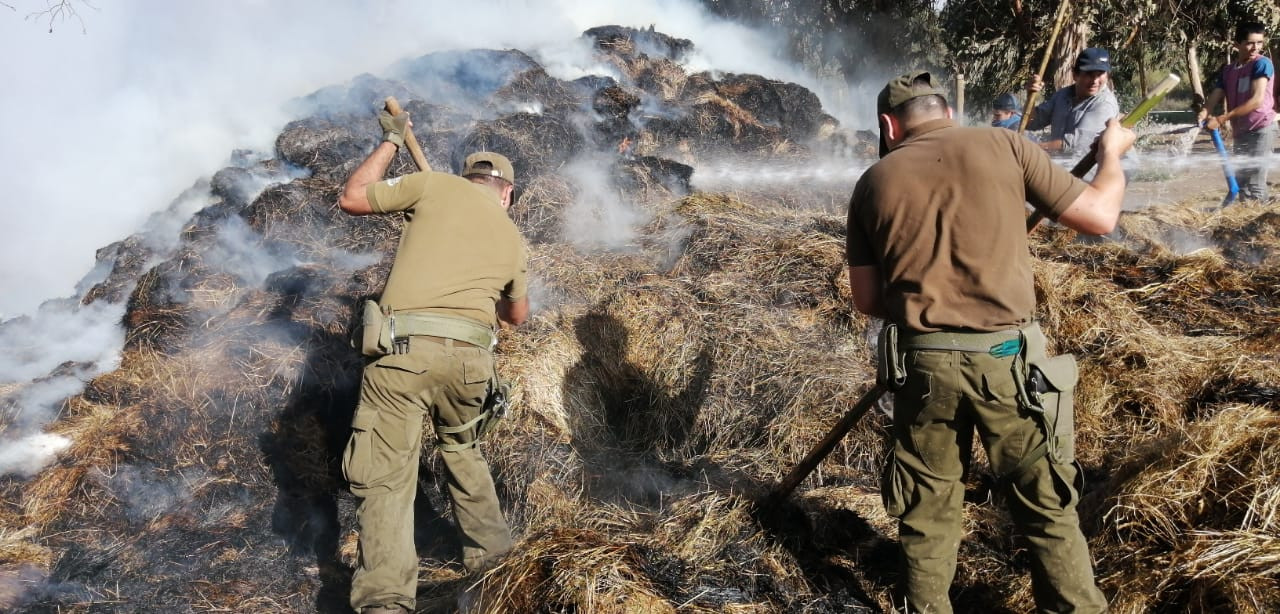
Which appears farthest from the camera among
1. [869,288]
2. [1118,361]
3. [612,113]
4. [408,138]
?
[612,113]

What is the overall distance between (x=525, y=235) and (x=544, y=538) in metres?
3.54

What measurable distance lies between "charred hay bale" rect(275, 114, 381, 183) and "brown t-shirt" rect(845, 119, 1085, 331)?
5.36m

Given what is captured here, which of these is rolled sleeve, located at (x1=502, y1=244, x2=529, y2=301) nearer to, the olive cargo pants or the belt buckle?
the belt buckle

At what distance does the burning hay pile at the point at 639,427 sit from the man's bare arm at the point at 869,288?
114 cm

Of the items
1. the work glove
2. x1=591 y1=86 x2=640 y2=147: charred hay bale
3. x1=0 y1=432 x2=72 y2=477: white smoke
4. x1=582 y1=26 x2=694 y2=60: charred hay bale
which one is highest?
the work glove

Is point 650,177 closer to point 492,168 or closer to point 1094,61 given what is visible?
point 1094,61

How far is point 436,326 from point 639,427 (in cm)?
185

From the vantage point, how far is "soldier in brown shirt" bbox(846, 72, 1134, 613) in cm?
237

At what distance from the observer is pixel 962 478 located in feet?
8.68

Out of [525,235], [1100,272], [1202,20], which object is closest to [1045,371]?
[1100,272]

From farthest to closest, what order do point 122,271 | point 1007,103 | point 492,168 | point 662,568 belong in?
point 1007,103 → point 122,271 → point 492,168 → point 662,568

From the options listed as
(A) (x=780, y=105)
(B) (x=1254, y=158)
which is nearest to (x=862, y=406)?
(B) (x=1254, y=158)

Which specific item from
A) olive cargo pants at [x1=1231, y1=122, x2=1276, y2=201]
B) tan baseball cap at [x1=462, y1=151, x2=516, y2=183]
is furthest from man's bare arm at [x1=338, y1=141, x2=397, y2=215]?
olive cargo pants at [x1=1231, y1=122, x2=1276, y2=201]

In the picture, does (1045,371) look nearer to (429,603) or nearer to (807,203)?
(429,603)
